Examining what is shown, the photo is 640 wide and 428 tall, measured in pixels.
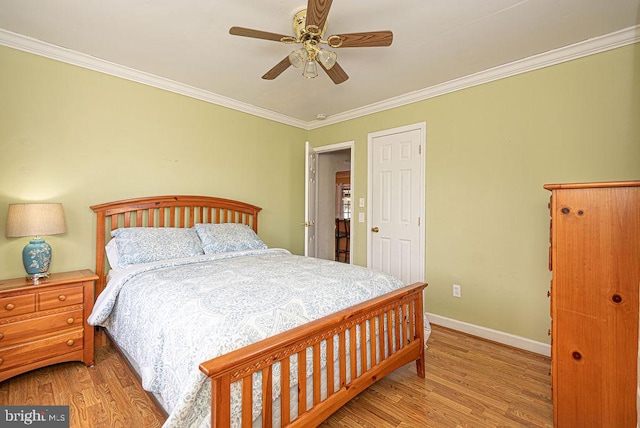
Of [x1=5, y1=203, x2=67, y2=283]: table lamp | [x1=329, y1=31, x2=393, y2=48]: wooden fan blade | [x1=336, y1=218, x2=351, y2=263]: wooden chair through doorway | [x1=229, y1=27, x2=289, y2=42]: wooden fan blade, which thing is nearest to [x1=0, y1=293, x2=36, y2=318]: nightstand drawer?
[x1=5, y1=203, x2=67, y2=283]: table lamp

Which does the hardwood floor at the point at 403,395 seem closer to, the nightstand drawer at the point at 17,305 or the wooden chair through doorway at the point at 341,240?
the nightstand drawer at the point at 17,305

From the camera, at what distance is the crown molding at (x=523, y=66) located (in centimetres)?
214

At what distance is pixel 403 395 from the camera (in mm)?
1915

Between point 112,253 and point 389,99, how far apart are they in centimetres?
319

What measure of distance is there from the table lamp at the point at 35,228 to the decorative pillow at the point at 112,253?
392mm

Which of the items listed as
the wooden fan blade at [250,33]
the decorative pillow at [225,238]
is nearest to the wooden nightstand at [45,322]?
the decorative pillow at [225,238]

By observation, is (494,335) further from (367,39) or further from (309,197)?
(367,39)

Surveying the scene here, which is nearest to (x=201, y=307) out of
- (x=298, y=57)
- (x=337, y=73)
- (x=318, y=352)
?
(x=318, y=352)

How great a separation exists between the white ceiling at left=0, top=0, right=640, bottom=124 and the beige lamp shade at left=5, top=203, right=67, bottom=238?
1269mm

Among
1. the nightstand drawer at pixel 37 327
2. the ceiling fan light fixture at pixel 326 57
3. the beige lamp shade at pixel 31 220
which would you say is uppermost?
the ceiling fan light fixture at pixel 326 57

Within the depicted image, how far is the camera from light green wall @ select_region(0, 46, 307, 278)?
2262 millimetres

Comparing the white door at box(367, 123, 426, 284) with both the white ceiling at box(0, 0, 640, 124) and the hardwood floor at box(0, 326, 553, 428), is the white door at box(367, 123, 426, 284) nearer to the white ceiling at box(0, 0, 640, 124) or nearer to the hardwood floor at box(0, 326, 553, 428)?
the white ceiling at box(0, 0, 640, 124)

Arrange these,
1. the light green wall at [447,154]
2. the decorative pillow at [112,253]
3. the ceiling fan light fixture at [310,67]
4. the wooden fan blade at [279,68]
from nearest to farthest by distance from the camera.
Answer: the ceiling fan light fixture at [310,67] → the wooden fan blade at [279,68] → the light green wall at [447,154] → the decorative pillow at [112,253]

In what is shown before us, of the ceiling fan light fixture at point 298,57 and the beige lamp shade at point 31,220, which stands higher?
the ceiling fan light fixture at point 298,57
